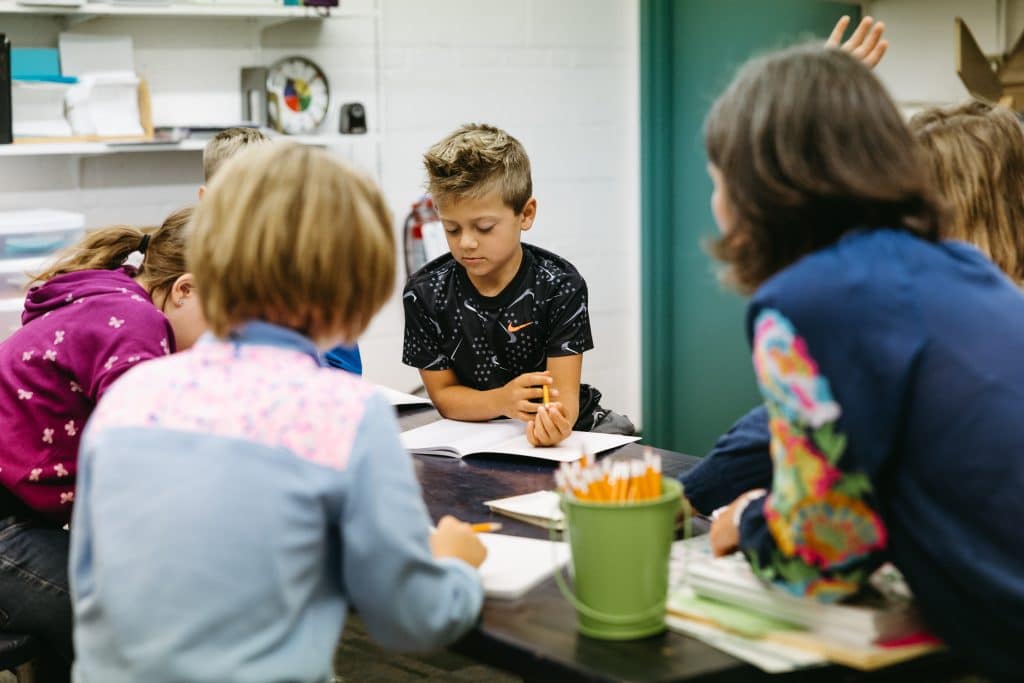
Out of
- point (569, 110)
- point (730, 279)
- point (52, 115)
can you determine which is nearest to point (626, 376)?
point (569, 110)

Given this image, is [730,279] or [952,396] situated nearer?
[952,396]

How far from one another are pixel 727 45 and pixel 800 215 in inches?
116

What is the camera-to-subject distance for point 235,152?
7.72 ft

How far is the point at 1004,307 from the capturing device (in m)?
1.15

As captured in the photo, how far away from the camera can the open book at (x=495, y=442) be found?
1896 millimetres

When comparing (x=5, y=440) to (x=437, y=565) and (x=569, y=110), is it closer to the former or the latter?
(x=437, y=565)

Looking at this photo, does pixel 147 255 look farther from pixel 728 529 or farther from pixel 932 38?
pixel 932 38

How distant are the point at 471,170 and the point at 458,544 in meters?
1.05

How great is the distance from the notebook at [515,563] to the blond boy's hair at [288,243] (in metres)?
0.33

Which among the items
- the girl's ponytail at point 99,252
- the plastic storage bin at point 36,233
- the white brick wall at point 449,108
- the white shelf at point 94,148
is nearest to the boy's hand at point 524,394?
the girl's ponytail at point 99,252

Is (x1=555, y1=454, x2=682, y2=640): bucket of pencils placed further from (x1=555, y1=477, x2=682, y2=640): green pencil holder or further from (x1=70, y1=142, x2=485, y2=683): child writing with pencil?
(x1=70, y1=142, x2=485, y2=683): child writing with pencil

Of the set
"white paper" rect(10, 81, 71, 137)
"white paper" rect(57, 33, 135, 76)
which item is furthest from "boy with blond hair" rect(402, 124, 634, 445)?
"white paper" rect(57, 33, 135, 76)

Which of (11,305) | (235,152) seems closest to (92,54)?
(11,305)

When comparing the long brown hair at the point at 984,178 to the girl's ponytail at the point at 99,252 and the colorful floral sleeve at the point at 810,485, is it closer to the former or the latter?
the colorful floral sleeve at the point at 810,485
